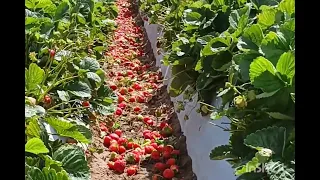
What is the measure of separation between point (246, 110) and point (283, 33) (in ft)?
1.11

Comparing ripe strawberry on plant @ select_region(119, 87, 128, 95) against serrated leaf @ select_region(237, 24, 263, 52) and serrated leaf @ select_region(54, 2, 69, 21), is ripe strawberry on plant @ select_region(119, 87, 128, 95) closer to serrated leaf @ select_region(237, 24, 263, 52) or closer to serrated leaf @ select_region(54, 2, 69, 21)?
serrated leaf @ select_region(54, 2, 69, 21)

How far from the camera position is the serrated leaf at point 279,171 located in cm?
149

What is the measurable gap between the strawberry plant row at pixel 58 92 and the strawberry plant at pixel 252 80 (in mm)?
582

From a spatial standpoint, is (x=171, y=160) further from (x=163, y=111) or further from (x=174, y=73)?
(x=163, y=111)

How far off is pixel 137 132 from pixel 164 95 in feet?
2.47

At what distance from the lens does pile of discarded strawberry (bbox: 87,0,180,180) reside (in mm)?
3066

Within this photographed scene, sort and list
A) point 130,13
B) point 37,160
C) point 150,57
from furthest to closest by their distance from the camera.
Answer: point 130,13, point 150,57, point 37,160

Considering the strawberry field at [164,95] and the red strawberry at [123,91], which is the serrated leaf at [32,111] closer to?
the strawberry field at [164,95]

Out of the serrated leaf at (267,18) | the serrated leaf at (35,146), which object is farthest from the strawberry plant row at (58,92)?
the serrated leaf at (267,18)

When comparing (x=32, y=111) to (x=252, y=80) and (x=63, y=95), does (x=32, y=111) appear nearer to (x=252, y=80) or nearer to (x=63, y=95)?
(x=63, y=95)

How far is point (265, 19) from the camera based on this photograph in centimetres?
229

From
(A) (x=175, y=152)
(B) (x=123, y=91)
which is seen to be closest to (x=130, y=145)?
(A) (x=175, y=152)

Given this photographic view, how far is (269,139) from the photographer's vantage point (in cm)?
162
